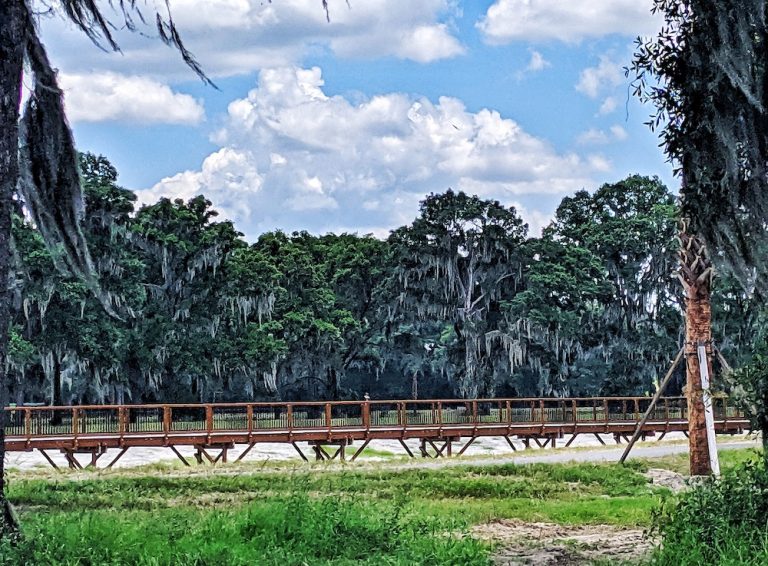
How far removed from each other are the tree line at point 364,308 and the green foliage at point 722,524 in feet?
79.6

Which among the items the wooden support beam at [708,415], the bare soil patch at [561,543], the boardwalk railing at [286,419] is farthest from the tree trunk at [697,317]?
the bare soil patch at [561,543]

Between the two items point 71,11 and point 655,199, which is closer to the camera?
point 71,11

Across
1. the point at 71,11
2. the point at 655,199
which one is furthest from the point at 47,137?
the point at 655,199

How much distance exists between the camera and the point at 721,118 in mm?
8203

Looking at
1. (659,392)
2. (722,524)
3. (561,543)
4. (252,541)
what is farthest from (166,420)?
(722,524)

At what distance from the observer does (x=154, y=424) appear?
23641mm

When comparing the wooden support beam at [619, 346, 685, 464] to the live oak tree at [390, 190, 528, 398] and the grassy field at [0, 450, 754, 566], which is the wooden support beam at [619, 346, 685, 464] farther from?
the live oak tree at [390, 190, 528, 398]

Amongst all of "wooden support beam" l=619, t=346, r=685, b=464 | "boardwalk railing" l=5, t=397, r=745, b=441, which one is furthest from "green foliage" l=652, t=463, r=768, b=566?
"boardwalk railing" l=5, t=397, r=745, b=441

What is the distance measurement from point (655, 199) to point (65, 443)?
31.3m

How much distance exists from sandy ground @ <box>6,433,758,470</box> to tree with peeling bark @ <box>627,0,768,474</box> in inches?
514

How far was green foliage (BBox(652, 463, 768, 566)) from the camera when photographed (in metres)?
6.81

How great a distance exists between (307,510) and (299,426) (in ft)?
52.7

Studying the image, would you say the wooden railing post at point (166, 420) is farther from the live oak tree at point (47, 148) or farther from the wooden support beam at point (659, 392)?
the live oak tree at point (47, 148)

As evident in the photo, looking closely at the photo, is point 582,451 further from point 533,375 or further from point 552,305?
point 533,375
